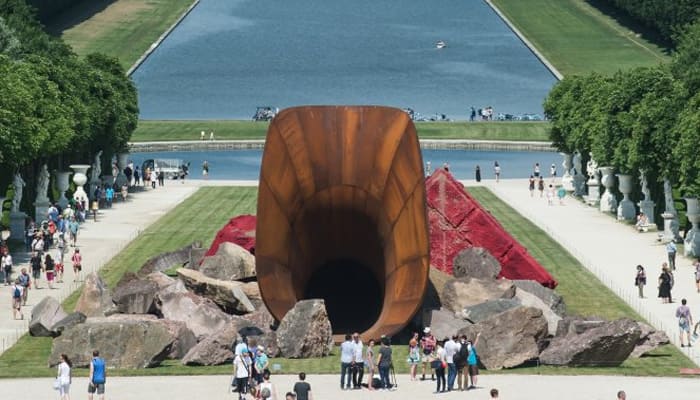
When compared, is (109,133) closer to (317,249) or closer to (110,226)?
(110,226)

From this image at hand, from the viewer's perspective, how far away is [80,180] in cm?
11350

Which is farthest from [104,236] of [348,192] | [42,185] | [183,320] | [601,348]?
[601,348]

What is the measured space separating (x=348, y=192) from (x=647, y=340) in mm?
10091

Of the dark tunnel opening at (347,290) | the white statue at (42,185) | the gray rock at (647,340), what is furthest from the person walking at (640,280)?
the white statue at (42,185)

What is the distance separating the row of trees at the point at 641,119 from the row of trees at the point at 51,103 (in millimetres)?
26360

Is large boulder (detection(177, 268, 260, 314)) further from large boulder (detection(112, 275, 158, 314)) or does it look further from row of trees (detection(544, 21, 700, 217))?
row of trees (detection(544, 21, 700, 217))

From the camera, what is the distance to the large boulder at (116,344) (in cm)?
6275

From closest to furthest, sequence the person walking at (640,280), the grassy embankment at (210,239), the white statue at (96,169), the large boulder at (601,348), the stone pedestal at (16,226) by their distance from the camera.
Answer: the grassy embankment at (210,239)
the large boulder at (601,348)
the person walking at (640,280)
the stone pedestal at (16,226)
the white statue at (96,169)

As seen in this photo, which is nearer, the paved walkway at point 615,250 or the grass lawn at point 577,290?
the grass lawn at point 577,290

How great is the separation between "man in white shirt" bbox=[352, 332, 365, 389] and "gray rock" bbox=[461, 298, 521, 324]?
8465 mm

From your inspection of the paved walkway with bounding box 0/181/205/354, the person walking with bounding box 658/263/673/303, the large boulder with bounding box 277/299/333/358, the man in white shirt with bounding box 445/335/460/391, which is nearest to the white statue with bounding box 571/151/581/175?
the paved walkway with bounding box 0/181/205/354

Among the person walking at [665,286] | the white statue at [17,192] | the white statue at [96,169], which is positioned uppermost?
the white statue at [96,169]

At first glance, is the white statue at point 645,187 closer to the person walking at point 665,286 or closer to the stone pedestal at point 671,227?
the stone pedestal at point 671,227

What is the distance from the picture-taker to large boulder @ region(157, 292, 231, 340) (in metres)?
66.5
